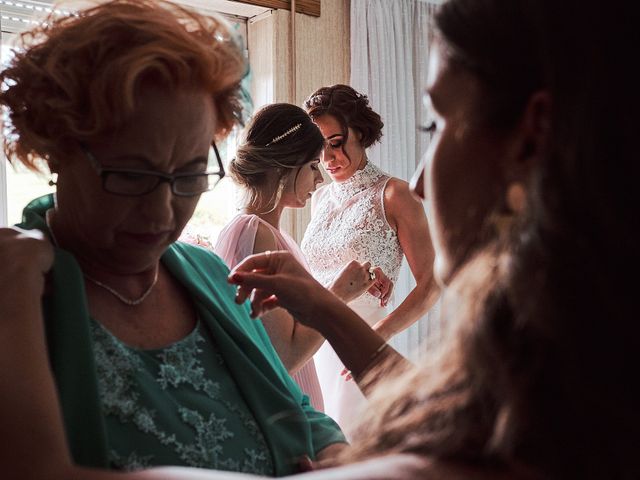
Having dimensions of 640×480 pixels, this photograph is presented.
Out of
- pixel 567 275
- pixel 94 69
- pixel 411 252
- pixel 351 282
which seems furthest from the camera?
pixel 411 252

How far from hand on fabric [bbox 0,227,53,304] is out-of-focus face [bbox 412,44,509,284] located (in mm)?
515

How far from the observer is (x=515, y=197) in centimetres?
71

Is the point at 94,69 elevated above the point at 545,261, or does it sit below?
above

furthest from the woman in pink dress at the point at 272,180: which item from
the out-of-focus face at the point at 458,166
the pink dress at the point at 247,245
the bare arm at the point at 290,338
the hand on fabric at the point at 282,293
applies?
the out-of-focus face at the point at 458,166

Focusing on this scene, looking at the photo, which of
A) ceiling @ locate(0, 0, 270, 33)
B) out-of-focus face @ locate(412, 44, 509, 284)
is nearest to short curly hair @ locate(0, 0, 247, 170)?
out-of-focus face @ locate(412, 44, 509, 284)

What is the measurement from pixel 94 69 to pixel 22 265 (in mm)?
308

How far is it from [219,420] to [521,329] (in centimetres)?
58

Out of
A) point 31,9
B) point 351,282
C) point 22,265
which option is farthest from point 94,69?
point 31,9

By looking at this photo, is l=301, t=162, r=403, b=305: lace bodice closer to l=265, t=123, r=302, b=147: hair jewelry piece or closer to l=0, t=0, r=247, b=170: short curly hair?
l=265, t=123, r=302, b=147: hair jewelry piece

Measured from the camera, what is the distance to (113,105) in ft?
3.51

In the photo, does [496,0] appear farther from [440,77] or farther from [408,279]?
[408,279]

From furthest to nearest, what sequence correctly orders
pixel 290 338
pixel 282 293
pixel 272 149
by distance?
pixel 272 149 < pixel 290 338 < pixel 282 293

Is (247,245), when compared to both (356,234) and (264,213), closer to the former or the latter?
(264,213)

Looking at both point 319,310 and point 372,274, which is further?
point 372,274
